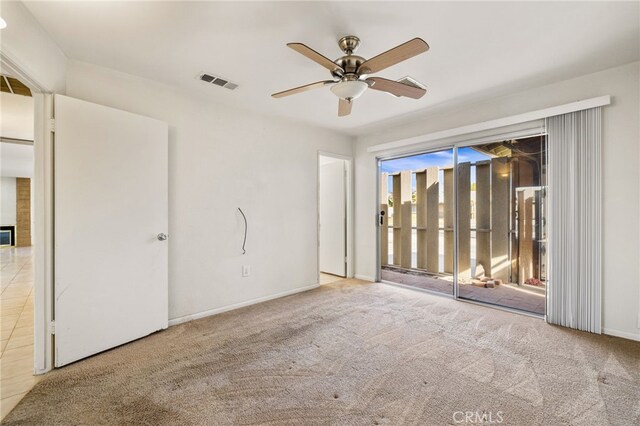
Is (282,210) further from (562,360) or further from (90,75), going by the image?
(562,360)

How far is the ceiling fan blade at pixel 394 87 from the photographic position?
6.93ft

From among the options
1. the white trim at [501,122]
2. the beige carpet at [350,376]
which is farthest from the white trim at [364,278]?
the white trim at [501,122]

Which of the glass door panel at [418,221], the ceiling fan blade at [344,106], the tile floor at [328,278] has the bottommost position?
the tile floor at [328,278]

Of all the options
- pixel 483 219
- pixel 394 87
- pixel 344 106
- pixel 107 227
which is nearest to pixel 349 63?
pixel 394 87

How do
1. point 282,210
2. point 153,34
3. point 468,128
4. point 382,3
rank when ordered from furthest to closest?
1. point 282,210
2. point 468,128
3. point 153,34
4. point 382,3

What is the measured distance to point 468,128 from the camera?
347 centimetres

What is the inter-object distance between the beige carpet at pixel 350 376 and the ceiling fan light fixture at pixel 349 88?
6.81ft

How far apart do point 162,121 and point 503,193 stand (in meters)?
4.52

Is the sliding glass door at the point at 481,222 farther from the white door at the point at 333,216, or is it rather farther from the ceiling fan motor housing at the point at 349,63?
the ceiling fan motor housing at the point at 349,63

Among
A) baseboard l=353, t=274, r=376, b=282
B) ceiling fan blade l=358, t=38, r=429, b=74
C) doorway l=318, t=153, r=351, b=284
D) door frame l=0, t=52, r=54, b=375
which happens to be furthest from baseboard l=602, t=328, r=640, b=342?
door frame l=0, t=52, r=54, b=375

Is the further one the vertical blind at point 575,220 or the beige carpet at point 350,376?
the vertical blind at point 575,220

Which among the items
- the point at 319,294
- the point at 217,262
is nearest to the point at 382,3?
the point at 217,262

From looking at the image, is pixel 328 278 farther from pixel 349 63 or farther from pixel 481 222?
pixel 349 63

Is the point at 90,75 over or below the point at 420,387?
over
